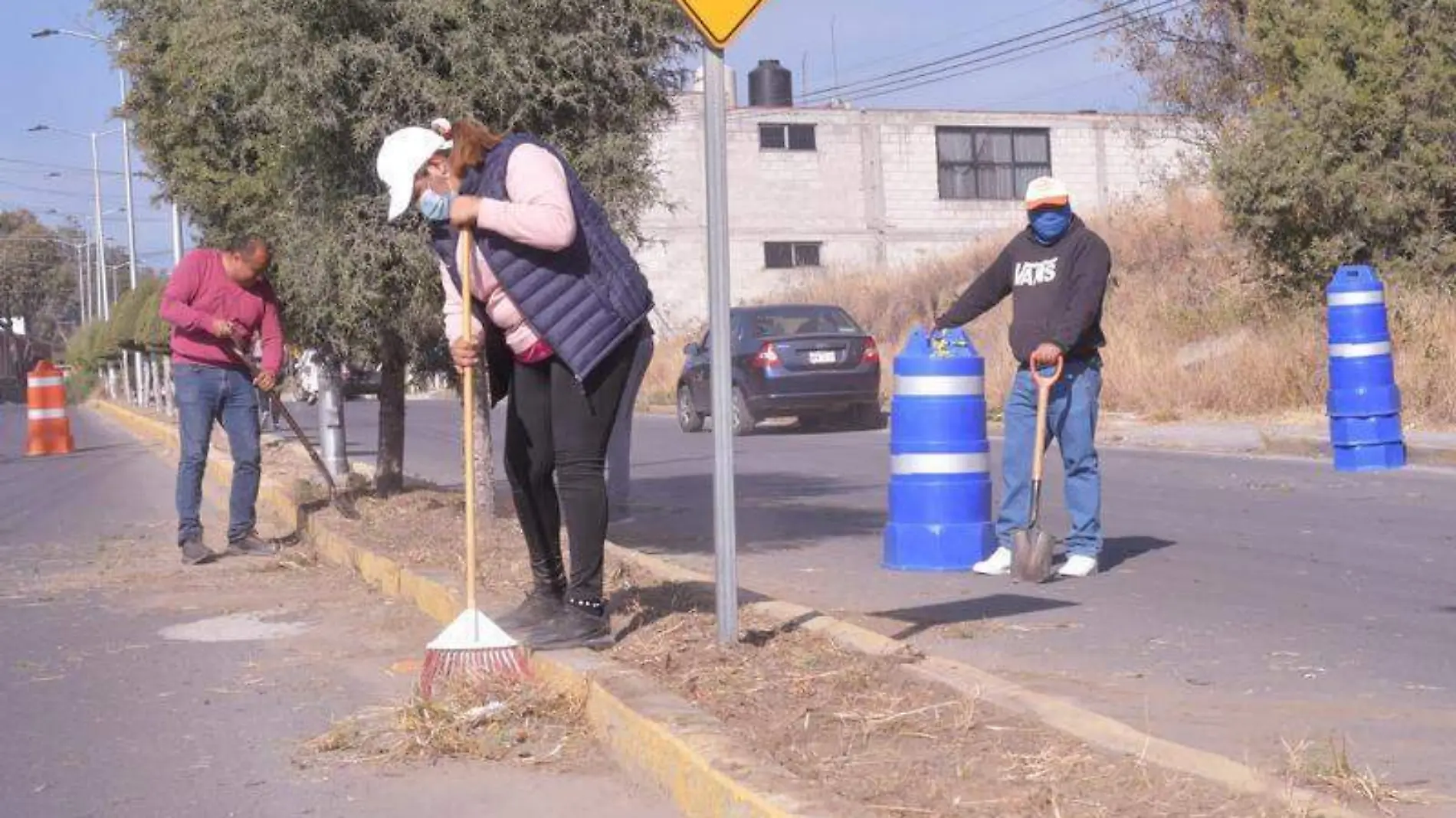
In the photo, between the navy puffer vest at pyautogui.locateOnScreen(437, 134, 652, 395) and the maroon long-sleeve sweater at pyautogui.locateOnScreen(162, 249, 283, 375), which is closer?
the navy puffer vest at pyautogui.locateOnScreen(437, 134, 652, 395)

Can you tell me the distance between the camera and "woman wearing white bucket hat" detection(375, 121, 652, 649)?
5785mm

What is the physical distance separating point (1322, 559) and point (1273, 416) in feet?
31.9

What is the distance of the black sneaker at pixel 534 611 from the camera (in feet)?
20.4

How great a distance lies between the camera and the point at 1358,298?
512 inches

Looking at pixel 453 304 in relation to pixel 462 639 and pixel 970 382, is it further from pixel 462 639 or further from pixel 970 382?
pixel 970 382

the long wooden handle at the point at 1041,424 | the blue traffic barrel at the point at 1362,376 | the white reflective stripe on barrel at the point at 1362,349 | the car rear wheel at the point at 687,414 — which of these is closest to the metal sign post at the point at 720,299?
the long wooden handle at the point at 1041,424

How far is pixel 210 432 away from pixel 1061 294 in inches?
194

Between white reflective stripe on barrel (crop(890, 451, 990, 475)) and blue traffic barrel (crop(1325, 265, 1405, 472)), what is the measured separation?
5390 millimetres

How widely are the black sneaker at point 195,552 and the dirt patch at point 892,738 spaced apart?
458 centimetres

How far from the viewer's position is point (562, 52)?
825 centimetres

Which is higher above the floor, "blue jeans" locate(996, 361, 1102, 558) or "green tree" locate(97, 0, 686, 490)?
"green tree" locate(97, 0, 686, 490)

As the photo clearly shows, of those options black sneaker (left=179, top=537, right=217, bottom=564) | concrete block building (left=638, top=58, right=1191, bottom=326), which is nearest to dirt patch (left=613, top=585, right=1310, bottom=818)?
black sneaker (left=179, top=537, right=217, bottom=564)

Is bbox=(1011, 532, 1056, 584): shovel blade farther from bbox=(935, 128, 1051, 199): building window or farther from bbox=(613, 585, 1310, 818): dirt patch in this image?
bbox=(935, 128, 1051, 199): building window

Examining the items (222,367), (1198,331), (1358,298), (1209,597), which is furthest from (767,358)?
(1209,597)
